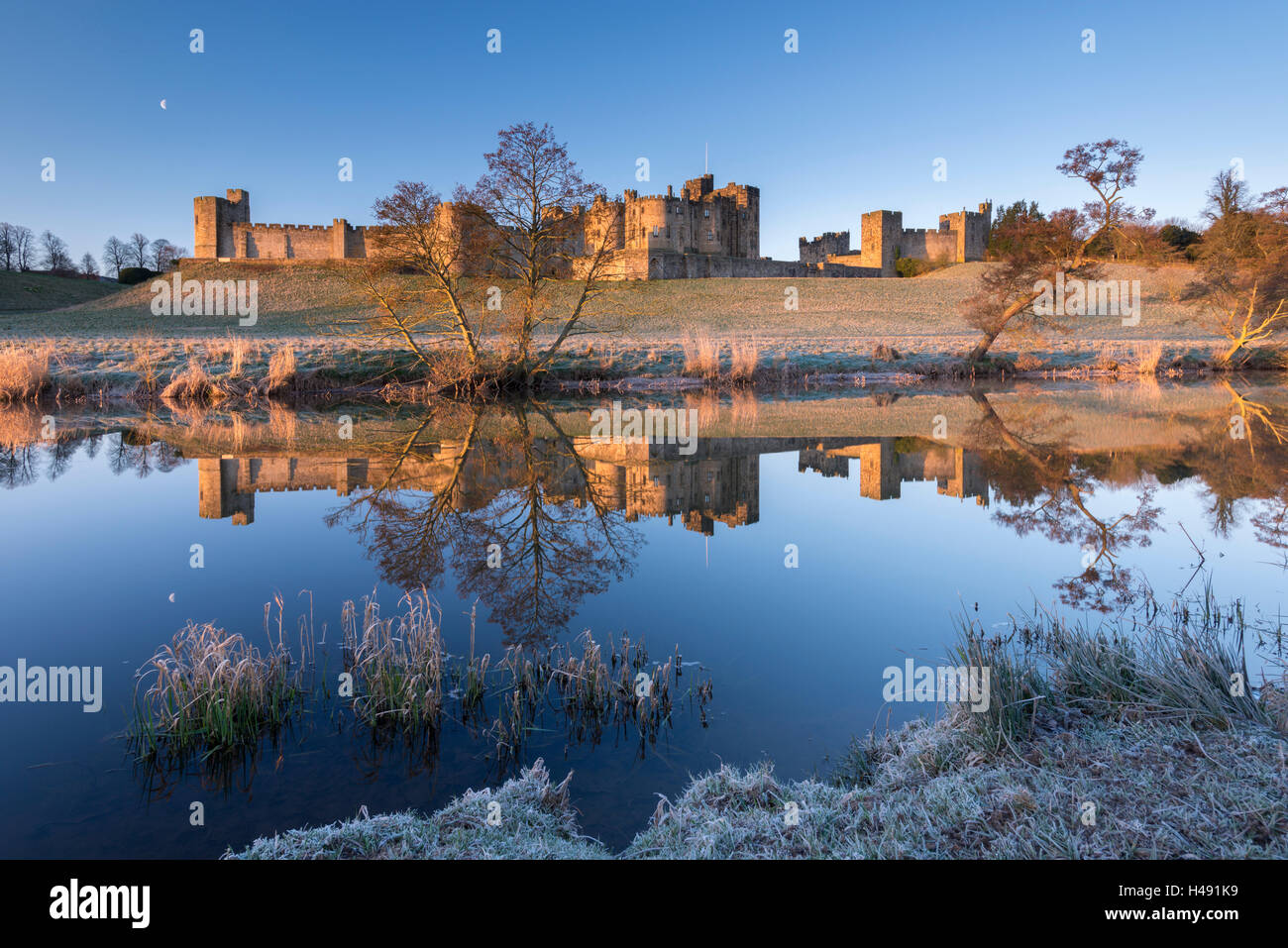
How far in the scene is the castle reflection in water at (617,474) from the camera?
29.7 ft

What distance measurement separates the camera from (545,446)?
12695 millimetres

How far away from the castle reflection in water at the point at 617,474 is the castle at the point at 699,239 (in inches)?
1867

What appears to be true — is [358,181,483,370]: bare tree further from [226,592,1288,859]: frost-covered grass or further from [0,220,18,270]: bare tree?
[0,220,18,270]: bare tree

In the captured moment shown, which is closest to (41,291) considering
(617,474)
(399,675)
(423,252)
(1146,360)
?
(423,252)

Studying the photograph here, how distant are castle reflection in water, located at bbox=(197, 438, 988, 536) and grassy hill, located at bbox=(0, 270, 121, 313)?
5038 cm

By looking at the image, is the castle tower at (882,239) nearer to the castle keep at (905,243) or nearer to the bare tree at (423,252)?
the castle keep at (905,243)

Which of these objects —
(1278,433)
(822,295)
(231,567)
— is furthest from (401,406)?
(822,295)

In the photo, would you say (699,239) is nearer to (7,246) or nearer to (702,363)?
(702,363)

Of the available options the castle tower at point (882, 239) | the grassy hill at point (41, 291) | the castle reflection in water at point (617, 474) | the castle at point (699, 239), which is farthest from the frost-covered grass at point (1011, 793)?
the castle tower at point (882, 239)

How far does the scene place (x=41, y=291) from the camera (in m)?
56.6

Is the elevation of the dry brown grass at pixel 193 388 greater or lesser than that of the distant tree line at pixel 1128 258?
lesser

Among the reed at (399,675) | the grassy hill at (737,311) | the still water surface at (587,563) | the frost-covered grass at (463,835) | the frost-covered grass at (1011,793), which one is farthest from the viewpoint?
the grassy hill at (737,311)
